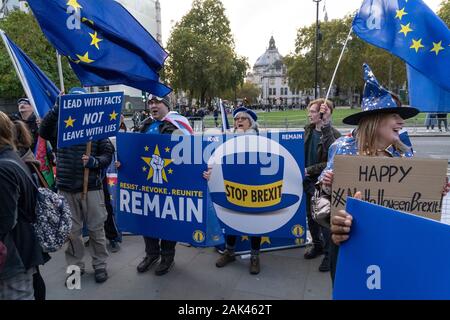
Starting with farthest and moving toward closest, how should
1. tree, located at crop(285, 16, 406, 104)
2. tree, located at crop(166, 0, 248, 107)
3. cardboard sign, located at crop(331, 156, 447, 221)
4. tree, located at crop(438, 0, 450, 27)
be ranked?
tree, located at crop(285, 16, 406, 104) < tree, located at crop(166, 0, 248, 107) < tree, located at crop(438, 0, 450, 27) < cardboard sign, located at crop(331, 156, 447, 221)

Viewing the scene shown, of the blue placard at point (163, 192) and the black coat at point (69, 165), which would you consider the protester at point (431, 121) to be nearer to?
the blue placard at point (163, 192)

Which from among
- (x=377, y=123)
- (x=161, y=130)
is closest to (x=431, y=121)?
(x=161, y=130)

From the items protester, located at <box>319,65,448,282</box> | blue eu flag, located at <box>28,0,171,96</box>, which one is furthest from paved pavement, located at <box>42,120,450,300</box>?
blue eu flag, located at <box>28,0,171,96</box>

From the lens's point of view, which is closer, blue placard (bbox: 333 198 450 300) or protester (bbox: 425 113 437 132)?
blue placard (bbox: 333 198 450 300)

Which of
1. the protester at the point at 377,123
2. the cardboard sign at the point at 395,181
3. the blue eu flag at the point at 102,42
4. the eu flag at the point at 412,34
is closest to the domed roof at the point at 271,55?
the eu flag at the point at 412,34

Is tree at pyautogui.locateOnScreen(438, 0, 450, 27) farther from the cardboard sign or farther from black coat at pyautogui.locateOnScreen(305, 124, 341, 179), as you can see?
the cardboard sign

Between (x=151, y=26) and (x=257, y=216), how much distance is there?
2711 inches

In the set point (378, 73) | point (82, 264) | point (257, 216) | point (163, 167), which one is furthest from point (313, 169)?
point (378, 73)

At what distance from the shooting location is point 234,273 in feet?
13.0

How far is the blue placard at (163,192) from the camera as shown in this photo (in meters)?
3.76

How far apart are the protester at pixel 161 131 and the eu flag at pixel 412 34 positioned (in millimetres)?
2562

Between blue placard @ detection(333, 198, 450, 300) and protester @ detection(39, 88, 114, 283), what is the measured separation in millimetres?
2847

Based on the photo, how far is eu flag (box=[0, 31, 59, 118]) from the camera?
14.1ft
